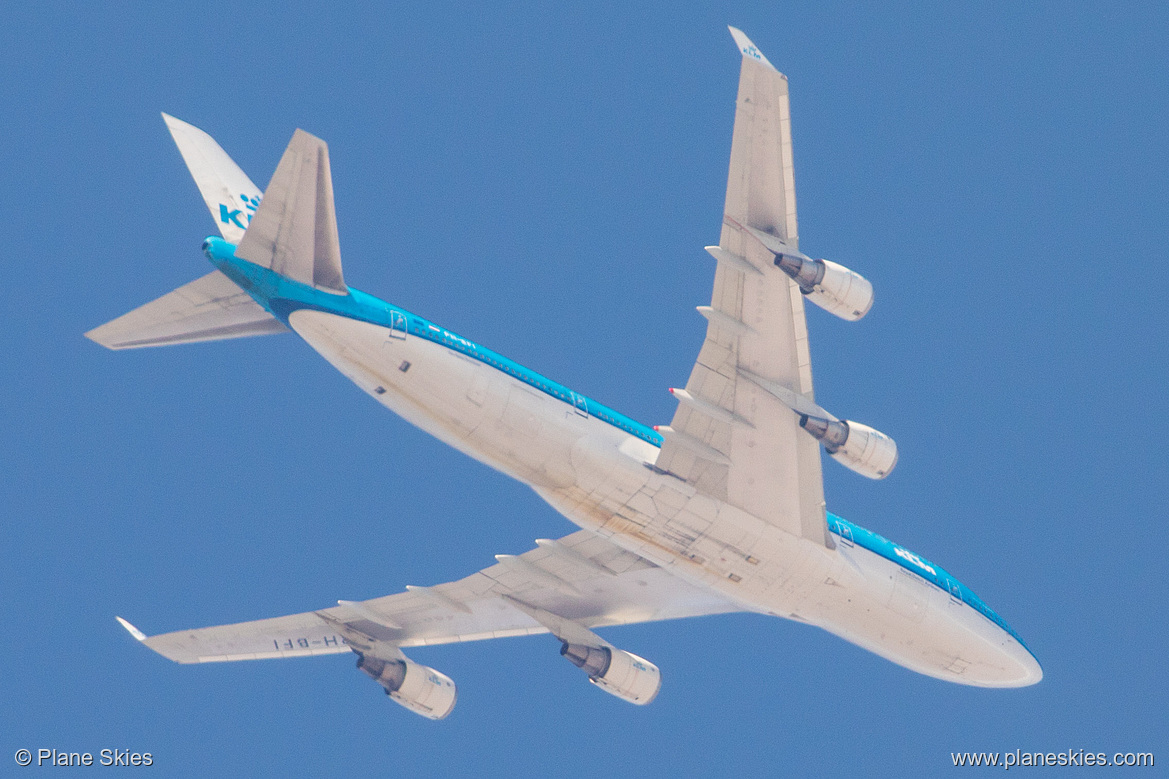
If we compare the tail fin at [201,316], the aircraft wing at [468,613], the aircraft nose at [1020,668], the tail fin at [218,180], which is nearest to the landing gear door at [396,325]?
the tail fin at [201,316]

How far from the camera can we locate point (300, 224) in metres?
25.7

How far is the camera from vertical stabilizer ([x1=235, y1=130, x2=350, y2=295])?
2461 cm

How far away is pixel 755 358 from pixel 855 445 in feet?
9.21

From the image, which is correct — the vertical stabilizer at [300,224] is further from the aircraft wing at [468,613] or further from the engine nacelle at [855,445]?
the aircraft wing at [468,613]

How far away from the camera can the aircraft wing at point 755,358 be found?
2488 cm

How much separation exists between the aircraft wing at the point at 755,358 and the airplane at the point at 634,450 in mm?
38

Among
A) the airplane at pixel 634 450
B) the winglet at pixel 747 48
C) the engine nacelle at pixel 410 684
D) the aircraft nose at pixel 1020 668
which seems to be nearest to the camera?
the winglet at pixel 747 48

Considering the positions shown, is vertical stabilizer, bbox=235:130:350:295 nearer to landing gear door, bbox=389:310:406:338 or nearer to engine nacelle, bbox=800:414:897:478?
landing gear door, bbox=389:310:406:338

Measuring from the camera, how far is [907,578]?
107ft

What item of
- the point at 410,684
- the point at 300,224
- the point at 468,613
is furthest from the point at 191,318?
the point at 410,684

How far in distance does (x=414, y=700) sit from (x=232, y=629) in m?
4.77

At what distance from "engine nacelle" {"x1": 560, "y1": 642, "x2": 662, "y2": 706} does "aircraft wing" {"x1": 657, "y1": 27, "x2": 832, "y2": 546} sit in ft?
20.4

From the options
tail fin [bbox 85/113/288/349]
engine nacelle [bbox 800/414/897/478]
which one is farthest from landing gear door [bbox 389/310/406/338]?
engine nacelle [bbox 800/414/897/478]

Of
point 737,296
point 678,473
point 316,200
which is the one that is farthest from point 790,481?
point 316,200
